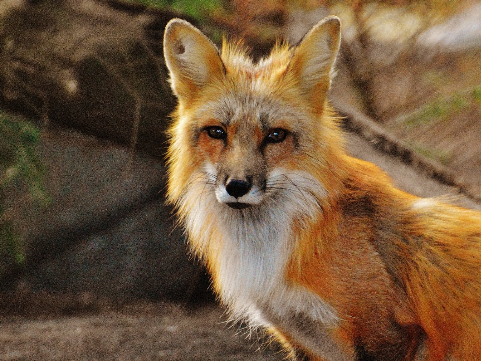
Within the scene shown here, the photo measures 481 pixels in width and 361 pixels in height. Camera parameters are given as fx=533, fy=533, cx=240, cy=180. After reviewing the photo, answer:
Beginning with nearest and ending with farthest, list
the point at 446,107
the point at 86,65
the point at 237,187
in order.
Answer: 1. the point at 237,187
2. the point at 86,65
3. the point at 446,107

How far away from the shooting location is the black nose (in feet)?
7.22

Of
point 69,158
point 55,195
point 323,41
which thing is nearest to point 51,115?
point 69,158

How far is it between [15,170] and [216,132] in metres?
1.84

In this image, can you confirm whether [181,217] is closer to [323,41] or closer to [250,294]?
[250,294]

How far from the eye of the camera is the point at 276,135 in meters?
2.41

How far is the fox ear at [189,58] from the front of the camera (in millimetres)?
2465

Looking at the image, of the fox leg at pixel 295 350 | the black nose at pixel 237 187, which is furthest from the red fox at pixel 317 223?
the fox leg at pixel 295 350

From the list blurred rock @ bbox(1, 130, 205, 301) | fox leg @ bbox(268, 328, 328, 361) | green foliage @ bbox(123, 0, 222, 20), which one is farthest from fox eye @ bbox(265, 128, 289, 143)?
blurred rock @ bbox(1, 130, 205, 301)

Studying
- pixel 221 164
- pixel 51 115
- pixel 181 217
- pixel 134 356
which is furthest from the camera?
pixel 51 115

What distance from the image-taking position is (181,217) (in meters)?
2.76

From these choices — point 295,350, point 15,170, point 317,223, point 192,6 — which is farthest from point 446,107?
point 15,170

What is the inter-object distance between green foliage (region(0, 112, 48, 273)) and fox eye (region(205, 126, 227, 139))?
5.58ft

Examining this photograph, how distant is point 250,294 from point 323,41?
1.26m

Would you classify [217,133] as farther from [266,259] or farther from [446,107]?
[446,107]
